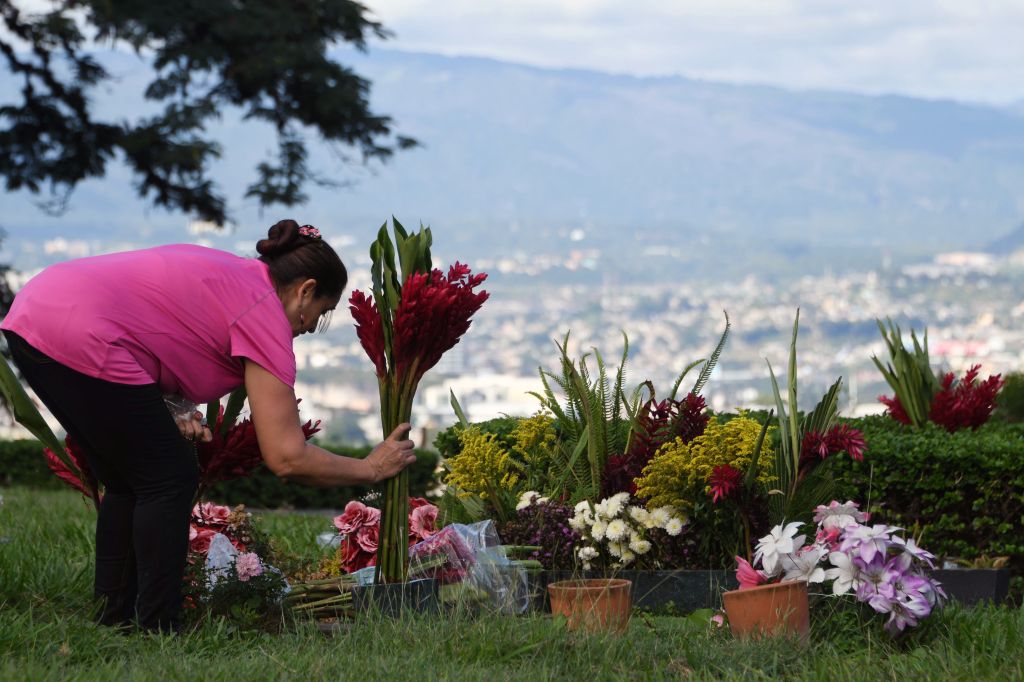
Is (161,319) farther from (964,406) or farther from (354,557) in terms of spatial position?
(964,406)

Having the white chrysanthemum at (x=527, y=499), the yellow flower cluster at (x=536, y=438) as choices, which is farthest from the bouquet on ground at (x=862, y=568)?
the yellow flower cluster at (x=536, y=438)

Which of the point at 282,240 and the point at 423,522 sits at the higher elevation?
the point at 282,240

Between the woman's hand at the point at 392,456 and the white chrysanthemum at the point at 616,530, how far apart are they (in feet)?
2.94

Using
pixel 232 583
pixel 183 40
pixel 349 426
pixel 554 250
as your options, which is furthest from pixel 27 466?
pixel 554 250

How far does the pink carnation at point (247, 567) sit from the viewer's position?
362 cm

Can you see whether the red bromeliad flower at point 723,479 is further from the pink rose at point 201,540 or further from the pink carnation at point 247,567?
the pink rose at point 201,540

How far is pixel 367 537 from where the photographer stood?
4109mm

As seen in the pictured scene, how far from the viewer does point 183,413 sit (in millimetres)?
3510

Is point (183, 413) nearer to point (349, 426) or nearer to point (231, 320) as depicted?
point (231, 320)

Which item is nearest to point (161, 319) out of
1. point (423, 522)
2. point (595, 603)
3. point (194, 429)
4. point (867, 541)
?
point (194, 429)

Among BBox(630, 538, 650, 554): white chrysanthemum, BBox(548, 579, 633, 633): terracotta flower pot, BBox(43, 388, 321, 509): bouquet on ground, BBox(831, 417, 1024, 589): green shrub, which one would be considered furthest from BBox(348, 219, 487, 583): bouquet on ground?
BBox(831, 417, 1024, 589): green shrub

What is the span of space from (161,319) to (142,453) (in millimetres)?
393

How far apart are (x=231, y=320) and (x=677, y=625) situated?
170 centimetres

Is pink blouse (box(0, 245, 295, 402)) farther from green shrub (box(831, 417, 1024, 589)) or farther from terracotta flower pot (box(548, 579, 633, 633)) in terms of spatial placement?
green shrub (box(831, 417, 1024, 589))
